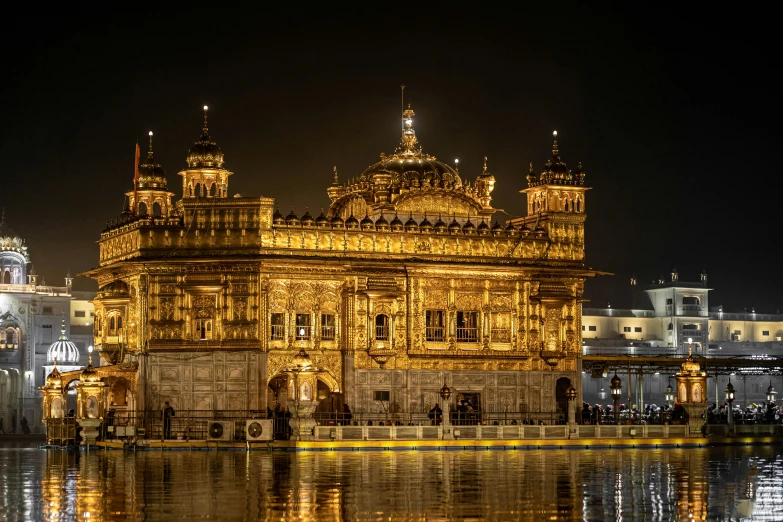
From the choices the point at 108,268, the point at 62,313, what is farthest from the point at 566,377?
the point at 62,313

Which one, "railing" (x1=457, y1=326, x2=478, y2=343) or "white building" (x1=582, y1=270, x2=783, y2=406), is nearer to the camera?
"railing" (x1=457, y1=326, x2=478, y2=343)

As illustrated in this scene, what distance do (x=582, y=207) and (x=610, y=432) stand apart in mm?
11049

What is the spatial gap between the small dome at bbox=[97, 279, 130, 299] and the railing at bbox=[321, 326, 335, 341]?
22.2ft

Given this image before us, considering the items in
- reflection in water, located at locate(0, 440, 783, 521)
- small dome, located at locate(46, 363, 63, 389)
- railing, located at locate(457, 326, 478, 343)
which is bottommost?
reflection in water, located at locate(0, 440, 783, 521)

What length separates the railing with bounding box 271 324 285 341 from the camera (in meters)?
48.1

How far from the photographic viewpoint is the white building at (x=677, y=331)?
107 meters

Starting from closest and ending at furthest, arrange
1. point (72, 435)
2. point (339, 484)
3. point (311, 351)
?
point (339, 484)
point (72, 435)
point (311, 351)

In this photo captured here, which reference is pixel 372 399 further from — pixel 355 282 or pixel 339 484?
pixel 339 484

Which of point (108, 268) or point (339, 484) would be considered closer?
point (339, 484)

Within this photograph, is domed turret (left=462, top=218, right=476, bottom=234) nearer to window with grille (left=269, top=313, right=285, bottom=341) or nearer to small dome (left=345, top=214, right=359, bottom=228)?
small dome (left=345, top=214, right=359, bottom=228)

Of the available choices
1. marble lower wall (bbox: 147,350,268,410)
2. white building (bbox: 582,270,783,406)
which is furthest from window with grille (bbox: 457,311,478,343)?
A: white building (bbox: 582,270,783,406)

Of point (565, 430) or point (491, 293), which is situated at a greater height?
point (491, 293)

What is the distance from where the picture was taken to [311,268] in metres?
48.8

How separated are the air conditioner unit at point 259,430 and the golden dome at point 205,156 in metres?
12.0
